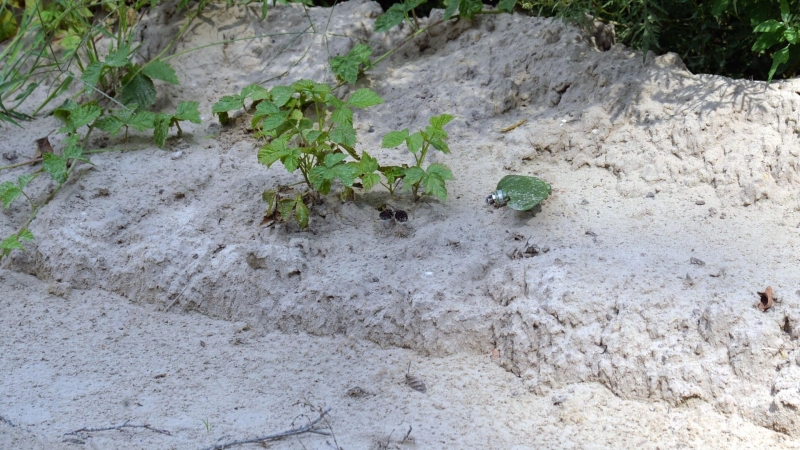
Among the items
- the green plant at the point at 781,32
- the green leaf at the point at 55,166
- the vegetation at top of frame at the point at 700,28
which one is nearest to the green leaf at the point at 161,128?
the green leaf at the point at 55,166

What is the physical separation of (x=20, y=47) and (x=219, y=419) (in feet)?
8.36

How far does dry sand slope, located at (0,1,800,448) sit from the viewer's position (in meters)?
2.32

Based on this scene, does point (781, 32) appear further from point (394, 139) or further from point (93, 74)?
point (93, 74)

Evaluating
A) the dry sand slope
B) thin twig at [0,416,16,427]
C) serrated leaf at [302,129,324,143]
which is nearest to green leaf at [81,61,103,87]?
the dry sand slope

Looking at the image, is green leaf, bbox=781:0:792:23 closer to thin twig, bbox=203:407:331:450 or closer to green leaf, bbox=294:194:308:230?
green leaf, bbox=294:194:308:230

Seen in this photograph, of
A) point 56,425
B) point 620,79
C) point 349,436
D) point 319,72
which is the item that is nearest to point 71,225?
point 56,425

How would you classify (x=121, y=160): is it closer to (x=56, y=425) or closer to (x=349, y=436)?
(x=56, y=425)

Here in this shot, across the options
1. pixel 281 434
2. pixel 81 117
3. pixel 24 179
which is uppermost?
pixel 81 117

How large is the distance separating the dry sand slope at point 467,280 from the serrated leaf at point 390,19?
0.64 feet

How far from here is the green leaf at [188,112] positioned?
3.43m

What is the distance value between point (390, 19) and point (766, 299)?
1991 millimetres

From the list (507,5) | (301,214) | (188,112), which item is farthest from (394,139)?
(188,112)

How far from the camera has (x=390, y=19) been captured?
364 centimetres

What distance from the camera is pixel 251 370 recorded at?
2576 mm
